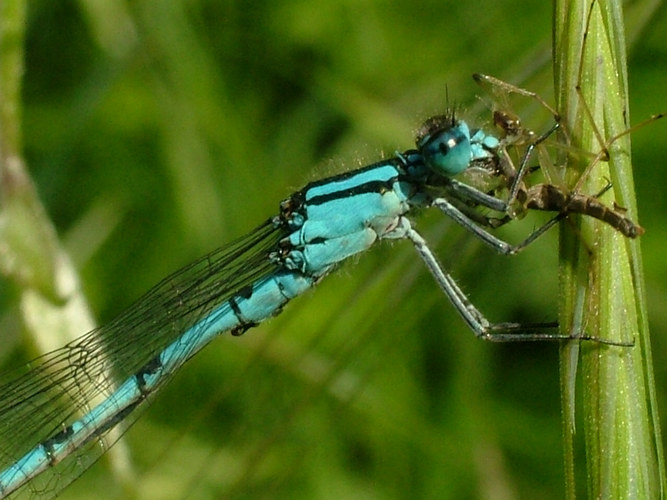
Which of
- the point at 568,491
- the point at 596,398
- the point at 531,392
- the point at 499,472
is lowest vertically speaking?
the point at 568,491

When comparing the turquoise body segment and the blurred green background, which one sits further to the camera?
the blurred green background

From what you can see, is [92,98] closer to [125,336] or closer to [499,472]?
[125,336]

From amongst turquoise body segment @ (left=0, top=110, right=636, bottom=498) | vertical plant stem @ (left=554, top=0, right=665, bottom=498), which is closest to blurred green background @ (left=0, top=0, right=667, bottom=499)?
turquoise body segment @ (left=0, top=110, right=636, bottom=498)

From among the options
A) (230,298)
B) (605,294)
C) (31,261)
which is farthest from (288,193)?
(605,294)

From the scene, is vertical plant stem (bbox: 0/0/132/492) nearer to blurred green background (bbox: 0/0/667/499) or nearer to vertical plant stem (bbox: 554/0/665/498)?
blurred green background (bbox: 0/0/667/499)

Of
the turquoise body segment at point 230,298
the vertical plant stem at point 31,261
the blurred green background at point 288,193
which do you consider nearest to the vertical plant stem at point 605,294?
the turquoise body segment at point 230,298

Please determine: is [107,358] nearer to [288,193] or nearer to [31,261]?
[31,261]

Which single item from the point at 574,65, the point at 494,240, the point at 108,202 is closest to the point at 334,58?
the point at 108,202
